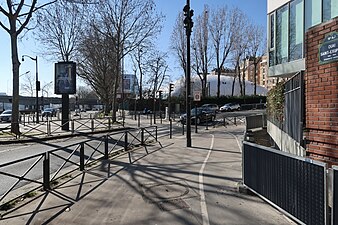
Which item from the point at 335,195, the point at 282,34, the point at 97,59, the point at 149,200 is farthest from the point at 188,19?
the point at 97,59

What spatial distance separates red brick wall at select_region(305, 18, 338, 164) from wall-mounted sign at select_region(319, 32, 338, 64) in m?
0.08

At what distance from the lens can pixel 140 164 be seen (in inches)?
444

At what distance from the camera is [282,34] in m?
17.1

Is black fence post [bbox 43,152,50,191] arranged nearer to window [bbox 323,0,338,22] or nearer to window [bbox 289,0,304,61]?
window [bbox 323,0,338,22]

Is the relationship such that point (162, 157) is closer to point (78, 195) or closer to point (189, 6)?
point (78, 195)

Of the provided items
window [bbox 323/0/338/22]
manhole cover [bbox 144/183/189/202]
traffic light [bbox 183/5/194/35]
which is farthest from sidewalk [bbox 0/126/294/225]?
traffic light [bbox 183/5/194/35]

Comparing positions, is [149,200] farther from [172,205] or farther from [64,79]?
[64,79]

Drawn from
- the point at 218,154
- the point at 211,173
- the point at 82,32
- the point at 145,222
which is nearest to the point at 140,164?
the point at 211,173

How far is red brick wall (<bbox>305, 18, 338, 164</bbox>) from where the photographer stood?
5293 millimetres

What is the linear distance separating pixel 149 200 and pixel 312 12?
10.9 metres

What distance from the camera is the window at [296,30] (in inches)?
589

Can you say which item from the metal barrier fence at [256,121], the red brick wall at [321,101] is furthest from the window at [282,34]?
the red brick wall at [321,101]

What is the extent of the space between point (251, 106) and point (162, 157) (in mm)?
58423

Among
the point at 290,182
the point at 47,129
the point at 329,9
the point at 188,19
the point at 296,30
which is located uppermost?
the point at 188,19
